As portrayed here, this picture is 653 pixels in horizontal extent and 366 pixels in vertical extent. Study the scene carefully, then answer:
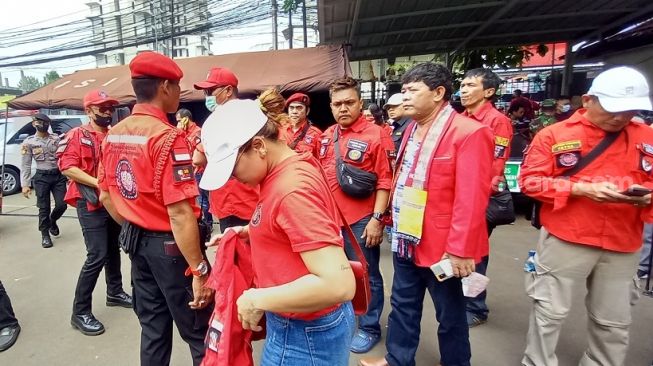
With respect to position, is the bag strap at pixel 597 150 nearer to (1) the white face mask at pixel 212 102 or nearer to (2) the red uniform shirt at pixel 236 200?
(2) the red uniform shirt at pixel 236 200

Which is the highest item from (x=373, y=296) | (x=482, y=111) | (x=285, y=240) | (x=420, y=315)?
(x=482, y=111)

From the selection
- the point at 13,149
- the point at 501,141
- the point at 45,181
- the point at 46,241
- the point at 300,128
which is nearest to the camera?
the point at 501,141

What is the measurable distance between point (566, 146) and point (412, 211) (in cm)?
86

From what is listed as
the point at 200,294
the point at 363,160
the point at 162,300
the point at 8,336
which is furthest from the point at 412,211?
the point at 8,336

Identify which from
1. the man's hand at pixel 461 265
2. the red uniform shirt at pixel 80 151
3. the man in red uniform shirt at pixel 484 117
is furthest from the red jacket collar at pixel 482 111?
the red uniform shirt at pixel 80 151

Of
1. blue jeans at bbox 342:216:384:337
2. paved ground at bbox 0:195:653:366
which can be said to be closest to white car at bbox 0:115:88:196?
paved ground at bbox 0:195:653:366

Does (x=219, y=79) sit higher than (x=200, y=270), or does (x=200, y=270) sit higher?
(x=219, y=79)

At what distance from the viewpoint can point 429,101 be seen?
2.07 meters

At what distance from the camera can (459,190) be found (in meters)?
1.91

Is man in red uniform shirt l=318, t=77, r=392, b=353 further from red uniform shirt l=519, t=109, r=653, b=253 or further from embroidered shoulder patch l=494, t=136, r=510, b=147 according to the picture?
red uniform shirt l=519, t=109, r=653, b=253

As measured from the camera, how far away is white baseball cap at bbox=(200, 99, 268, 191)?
1.17 metres

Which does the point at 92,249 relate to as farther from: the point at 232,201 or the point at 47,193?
the point at 47,193

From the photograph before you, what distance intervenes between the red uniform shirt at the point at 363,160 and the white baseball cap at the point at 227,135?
1548mm

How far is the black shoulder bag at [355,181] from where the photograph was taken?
2697mm
